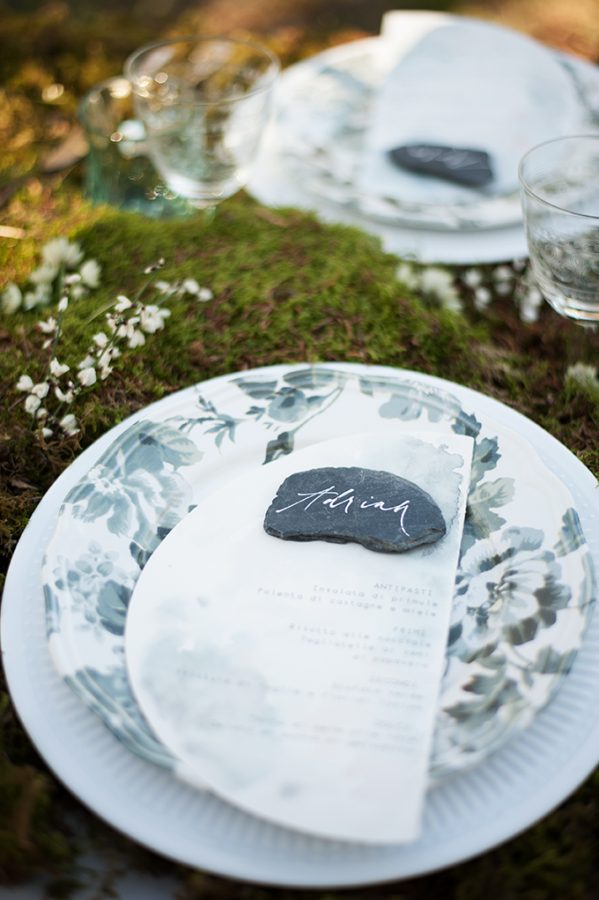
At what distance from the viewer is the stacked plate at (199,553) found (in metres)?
0.55

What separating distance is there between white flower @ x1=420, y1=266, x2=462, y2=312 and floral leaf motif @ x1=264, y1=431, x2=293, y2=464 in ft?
1.21

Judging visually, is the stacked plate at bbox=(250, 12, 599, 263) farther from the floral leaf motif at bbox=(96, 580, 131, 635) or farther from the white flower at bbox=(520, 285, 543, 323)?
the floral leaf motif at bbox=(96, 580, 131, 635)

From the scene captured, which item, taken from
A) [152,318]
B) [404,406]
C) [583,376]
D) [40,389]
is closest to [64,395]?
[40,389]

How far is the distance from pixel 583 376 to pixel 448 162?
1.38 feet

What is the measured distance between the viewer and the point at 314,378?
85 centimetres

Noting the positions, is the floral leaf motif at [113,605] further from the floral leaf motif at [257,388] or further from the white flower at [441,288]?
the white flower at [441,288]

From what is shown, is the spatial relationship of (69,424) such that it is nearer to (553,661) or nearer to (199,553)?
(199,553)

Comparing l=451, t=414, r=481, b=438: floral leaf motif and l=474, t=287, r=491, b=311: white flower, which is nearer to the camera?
l=451, t=414, r=481, b=438: floral leaf motif

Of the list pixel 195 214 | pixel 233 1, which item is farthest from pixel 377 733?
pixel 233 1

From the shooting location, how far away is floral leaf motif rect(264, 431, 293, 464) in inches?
31.2

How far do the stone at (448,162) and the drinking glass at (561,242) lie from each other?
0.52 ft

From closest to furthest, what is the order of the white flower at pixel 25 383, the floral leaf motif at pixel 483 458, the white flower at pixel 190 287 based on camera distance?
the floral leaf motif at pixel 483 458
the white flower at pixel 25 383
the white flower at pixel 190 287

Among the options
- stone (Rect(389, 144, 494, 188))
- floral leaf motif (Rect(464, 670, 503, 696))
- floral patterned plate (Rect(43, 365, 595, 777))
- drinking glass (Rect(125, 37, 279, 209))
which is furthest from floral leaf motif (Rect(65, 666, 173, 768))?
stone (Rect(389, 144, 494, 188))

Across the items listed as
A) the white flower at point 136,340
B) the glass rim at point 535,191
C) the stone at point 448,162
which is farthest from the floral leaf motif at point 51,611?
the stone at point 448,162
